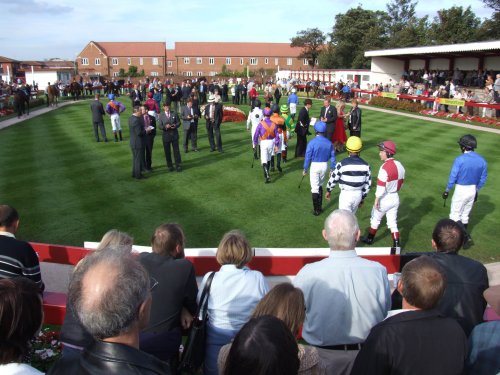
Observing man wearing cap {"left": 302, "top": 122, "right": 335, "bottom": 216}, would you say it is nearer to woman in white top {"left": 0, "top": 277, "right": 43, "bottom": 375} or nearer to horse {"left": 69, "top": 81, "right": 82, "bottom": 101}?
woman in white top {"left": 0, "top": 277, "right": 43, "bottom": 375}

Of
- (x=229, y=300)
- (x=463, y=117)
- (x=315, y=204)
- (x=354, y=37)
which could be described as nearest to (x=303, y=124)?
(x=315, y=204)

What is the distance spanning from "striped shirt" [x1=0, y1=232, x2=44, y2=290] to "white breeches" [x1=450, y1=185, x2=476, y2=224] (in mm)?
7531

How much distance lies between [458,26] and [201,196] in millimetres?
54134

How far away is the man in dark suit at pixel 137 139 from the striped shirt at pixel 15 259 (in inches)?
318

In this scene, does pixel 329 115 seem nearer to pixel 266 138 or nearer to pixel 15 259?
pixel 266 138

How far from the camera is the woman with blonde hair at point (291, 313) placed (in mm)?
2545

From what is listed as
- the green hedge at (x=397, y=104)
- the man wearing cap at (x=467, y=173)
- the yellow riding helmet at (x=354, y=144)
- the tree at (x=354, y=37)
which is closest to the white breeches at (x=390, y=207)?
the yellow riding helmet at (x=354, y=144)

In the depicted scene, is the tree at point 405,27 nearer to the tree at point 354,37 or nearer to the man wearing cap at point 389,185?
the tree at point 354,37

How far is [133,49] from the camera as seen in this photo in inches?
3499

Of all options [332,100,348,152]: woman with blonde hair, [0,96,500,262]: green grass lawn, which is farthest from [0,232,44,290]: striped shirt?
[332,100,348,152]: woman with blonde hair

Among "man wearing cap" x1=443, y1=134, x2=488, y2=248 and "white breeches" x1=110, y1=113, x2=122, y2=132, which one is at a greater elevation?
"white breeches" x1=110, y1=113, x2=122, y2=132

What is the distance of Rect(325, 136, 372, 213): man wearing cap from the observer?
7910 millimetres

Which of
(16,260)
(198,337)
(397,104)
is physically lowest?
(198,337)

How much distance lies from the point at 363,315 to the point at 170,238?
6.12 ft
